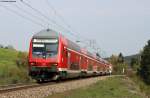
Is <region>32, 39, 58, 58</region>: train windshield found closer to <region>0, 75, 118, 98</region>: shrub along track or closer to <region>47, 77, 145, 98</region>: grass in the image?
<region>47, 77, 145, 98</region>: grass

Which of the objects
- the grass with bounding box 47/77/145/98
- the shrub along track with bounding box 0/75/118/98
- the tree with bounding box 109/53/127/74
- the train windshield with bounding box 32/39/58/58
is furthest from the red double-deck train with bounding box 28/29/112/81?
the tree with bounding box 109/53/127/74

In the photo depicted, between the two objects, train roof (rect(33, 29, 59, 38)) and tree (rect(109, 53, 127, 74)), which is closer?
train roof (rect(33, 29, 59, 38))

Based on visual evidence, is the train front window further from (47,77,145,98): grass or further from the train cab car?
(47,77,145,98): grass

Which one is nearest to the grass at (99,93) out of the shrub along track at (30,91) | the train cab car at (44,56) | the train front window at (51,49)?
the shrub along track at (30,91)

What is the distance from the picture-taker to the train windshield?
3067 cm

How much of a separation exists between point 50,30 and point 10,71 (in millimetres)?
10104

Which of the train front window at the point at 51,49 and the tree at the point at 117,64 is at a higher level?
the tree at the point at 117,64

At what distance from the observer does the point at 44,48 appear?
101ft

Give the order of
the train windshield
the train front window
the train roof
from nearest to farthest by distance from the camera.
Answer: the train windshield < the train front window < the train roof

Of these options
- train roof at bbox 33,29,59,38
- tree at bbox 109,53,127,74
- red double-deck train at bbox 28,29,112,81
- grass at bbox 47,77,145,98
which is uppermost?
tree at bbox 109,53,127,74

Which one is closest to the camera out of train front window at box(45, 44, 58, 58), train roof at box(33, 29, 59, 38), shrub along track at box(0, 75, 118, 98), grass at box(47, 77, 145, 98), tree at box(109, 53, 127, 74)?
shrub along track at box(0, 75, 118, 98)

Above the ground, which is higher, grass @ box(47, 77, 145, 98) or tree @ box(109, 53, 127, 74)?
tree @ box(109, 53, 127, 74)

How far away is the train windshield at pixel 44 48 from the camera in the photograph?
101ft

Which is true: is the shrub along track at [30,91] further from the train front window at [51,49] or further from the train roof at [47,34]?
the train roof at [47,34]
